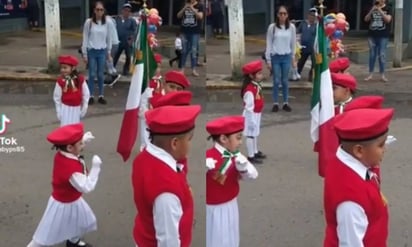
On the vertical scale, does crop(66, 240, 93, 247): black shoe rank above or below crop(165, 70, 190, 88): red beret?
below

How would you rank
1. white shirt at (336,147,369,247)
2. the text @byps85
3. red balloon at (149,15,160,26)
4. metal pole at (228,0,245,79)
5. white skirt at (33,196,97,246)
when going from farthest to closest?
white skirt at (33,196,97,246) < the text @byps85 < red balloon at (149,15,160,26) < metal pole at (228,0,245,79) < white shirt at (336,147,369,247)

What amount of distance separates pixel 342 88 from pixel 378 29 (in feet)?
1.09

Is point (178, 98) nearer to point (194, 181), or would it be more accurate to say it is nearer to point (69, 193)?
point (194, 181)

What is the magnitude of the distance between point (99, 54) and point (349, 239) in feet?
4.63

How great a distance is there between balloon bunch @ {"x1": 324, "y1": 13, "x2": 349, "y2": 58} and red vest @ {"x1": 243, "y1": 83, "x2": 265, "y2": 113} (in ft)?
1.34

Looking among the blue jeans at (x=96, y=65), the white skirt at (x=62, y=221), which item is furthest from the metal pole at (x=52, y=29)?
the white skirt at (x=62, y=221)

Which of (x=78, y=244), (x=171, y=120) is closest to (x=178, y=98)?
(x=171, y=120)

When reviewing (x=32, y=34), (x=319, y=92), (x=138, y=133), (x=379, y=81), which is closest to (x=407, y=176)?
(x=379, y=81)

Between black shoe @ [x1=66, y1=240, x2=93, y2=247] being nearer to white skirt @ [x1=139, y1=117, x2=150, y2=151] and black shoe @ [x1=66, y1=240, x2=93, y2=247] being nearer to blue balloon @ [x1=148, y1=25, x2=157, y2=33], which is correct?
white skirt @ [x1=139, y1=117, x2=150, y2=151]

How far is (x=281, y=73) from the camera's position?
328 cm

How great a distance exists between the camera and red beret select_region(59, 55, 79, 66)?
11.3 feet

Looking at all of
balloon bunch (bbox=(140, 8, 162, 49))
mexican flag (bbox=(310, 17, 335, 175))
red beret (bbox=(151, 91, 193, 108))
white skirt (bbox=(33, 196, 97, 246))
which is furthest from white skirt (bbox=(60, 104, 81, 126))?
mexican flag (bbox=(310, 17, 335, 175))

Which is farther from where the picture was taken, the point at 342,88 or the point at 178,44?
the point at 342,88

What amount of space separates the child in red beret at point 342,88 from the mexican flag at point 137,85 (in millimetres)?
838
